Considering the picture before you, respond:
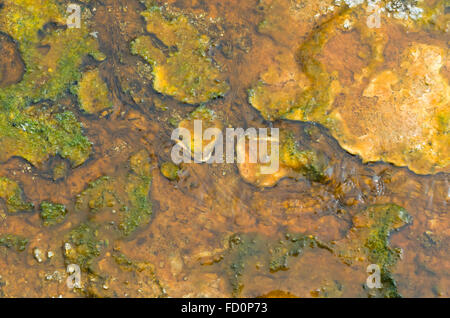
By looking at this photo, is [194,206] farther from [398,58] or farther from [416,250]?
[398,58]

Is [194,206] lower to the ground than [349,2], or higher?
lower

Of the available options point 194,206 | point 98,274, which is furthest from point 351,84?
point 98,274

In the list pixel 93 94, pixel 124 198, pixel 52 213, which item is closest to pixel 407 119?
pixel 124 198

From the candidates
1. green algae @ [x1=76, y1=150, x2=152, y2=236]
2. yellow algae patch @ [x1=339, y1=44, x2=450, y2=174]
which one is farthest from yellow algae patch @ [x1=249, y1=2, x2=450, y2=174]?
green algae @ [x1=76, y1=150, x2=152, y2=236]

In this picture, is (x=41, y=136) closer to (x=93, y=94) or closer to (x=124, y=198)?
(x=93, y=94)

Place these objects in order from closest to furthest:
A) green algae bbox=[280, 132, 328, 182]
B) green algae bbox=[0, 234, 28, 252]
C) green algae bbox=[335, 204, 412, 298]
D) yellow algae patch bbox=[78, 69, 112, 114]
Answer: green algae bbox=[335, 204, 412, 298] → green algae bbox=[0, 234, 28, 252] → green algae bbox=[280, 132, 328, 182] → yellow algae patch bbox=[78, 69, 112, 114]

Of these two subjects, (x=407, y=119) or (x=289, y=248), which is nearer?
(x=289, y=248)

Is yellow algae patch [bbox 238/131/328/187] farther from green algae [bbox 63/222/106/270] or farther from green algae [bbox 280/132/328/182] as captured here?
green algae [bbox 63/222/106/270]
